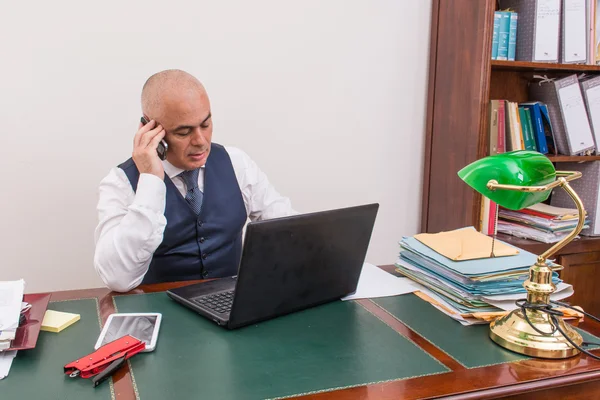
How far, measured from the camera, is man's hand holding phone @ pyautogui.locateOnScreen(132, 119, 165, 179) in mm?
1700

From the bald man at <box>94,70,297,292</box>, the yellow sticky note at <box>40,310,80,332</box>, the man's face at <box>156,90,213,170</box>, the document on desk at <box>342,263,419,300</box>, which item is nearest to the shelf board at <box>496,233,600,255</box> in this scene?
the document on desk at <box>342,263,419,300</box>

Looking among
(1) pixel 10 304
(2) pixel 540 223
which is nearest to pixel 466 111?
(2) pixel 540 223

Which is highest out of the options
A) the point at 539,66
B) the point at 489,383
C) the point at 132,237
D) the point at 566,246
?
the point at 539,66

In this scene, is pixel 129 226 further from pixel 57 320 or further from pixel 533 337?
pixel 533 337

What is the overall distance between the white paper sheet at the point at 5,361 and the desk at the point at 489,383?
200 millimetres

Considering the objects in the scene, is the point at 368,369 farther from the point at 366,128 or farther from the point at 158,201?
the point at 366,128

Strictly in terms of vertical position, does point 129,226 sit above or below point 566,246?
above

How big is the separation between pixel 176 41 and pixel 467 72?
125cm

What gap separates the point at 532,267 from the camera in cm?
119

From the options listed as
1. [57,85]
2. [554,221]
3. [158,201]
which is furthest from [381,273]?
[57,85]

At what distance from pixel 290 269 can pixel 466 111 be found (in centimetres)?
156

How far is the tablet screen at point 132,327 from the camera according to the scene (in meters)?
1.16

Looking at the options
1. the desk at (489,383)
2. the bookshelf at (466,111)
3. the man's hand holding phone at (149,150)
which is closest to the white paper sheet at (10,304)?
the desk at (489,383)

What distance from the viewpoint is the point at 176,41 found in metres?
2.32
